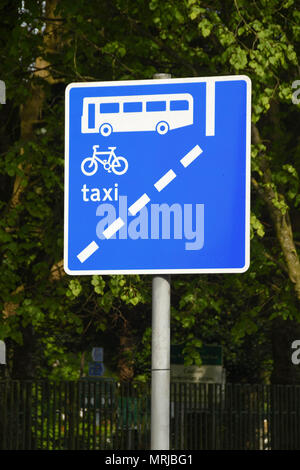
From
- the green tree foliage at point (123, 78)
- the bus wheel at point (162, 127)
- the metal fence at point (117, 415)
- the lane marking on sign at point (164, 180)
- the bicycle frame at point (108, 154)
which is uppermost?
the green tree foliage at point (123, 78)

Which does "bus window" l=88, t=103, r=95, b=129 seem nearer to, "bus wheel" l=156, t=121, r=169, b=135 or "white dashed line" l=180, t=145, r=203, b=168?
"bus wheel" l=156, t=121, r=169, b=135

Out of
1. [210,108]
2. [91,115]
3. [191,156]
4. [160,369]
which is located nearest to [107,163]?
[91,115]

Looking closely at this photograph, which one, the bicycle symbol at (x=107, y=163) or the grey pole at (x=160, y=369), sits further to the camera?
the bicycle symbol at (x=107, y=163)

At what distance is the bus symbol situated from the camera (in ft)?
13.2

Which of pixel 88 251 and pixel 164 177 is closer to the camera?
pixel 164 177

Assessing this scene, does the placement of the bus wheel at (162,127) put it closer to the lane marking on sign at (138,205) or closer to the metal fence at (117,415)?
the lane marking on sign at (138,205)

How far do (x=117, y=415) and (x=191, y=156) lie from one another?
42.8 feet

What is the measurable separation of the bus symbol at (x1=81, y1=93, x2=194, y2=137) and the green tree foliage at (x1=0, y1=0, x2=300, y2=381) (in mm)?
9258

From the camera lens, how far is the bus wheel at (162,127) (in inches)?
158

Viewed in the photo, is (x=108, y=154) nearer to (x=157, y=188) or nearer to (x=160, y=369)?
(x=157, y=188)

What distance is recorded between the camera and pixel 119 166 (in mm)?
4051

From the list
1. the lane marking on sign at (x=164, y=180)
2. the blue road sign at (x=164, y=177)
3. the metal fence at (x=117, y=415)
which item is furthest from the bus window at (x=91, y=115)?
the metal fence at (x=117, y=415)
